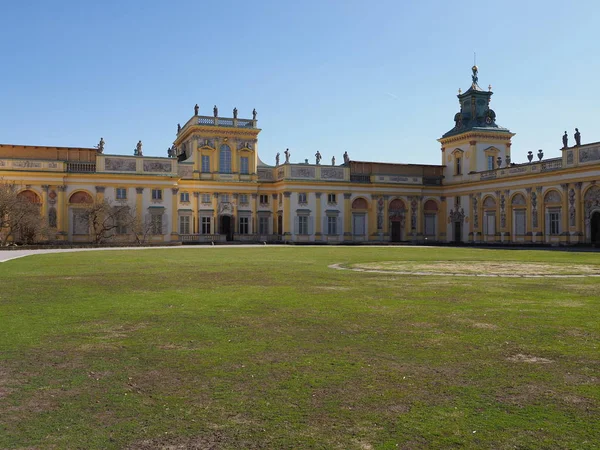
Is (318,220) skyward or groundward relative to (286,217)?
groundward

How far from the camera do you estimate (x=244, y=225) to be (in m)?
57.3

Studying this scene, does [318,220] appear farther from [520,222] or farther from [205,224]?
[520,222]

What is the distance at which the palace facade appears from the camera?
1907 inches

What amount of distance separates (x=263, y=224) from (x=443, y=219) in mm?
19465

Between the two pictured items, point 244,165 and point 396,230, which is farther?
point 396,230

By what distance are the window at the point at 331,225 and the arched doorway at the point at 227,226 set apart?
9.78 m

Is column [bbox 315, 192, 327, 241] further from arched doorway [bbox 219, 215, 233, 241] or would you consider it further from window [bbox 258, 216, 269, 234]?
arched doorway [bbox 219, 215, 233, 241]

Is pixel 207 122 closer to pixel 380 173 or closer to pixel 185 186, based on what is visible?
pixel 185 186

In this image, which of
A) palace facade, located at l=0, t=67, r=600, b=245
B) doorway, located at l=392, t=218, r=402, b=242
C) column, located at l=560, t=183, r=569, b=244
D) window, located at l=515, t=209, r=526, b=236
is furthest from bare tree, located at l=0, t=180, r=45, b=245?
column, located at l=560, t=183, r=569, b=244

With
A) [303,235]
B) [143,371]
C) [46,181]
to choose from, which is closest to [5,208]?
[46,181]

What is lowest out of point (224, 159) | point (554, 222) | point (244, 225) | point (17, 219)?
point (554, 222)

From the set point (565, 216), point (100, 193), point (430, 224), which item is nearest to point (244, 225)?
point (100, 193)

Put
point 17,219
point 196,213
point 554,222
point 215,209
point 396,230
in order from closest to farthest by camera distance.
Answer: point 17,219, point 554,222, point 196,213, point 215,209, point 396,230

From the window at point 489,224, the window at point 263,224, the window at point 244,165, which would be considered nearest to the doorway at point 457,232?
the window at point 489,224
